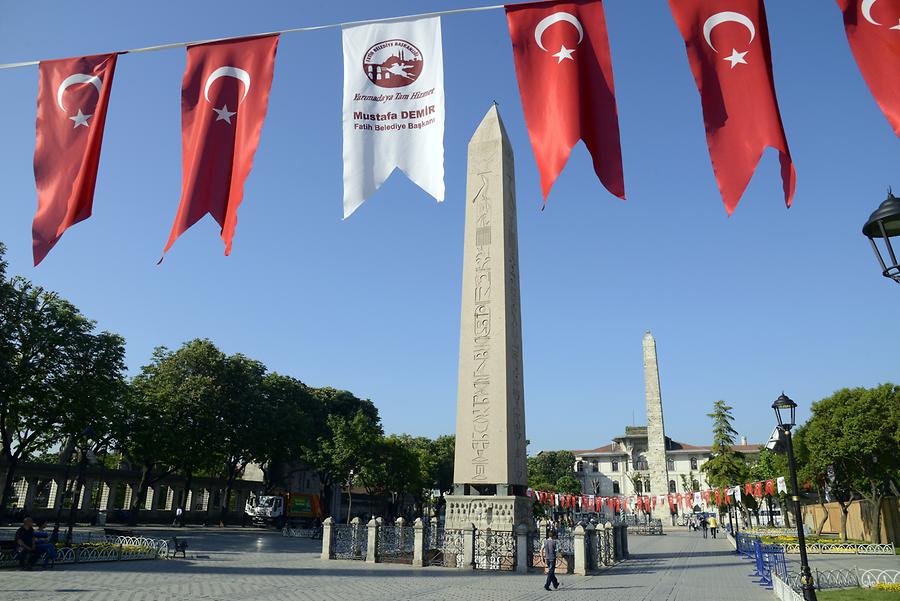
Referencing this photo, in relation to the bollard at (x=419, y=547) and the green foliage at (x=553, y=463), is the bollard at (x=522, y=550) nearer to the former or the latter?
the bollard at (x=419, y=547)

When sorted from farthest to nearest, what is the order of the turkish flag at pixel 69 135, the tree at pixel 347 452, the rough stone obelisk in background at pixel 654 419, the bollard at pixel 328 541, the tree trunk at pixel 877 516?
the rough stone obelisk in background at pixel 654 419
the tree at pixel 347 452
the tree trunk at pixel 877 516
the bollard at pixel 328 541
the turkish flag at pixel 69 135

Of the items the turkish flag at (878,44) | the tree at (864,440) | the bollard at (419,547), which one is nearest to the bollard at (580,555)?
the bollard at (419,547)

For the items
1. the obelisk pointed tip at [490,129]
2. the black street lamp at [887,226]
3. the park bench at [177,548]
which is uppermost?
the obelisk pointed tip at [490,129]

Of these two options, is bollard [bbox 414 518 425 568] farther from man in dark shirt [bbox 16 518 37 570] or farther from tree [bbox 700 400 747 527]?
tree [bbox 700 400 747 527]

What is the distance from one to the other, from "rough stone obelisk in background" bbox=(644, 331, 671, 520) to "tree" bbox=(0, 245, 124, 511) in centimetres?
4639

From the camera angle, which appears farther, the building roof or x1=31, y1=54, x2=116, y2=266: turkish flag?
the building roof

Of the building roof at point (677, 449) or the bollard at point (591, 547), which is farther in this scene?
the building roof at point (677, 449)

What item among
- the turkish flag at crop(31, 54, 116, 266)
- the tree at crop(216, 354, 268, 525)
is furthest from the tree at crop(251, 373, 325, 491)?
the turkish flag at crop(31, 54, 116, 266)

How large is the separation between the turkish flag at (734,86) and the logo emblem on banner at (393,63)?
3.12 metres

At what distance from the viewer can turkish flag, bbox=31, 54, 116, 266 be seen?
343 inches

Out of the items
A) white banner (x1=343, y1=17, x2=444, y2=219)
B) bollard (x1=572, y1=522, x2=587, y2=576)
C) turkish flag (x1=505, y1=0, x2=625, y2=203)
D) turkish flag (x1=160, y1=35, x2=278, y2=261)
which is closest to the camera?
turkish flag (x1=505, y1=0, x2=625, y2=203)

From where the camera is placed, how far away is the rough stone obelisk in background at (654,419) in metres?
61.1

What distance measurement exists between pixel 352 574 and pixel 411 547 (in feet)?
17.7

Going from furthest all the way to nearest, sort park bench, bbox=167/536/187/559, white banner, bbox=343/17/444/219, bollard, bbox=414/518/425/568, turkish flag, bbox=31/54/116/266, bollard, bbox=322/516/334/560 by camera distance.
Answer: bollard, bbox=322/516/334/560
park bench, bbox=167/536/187/559
bollard, bbox=414/518/425/568
turkish flag, bbox=31/54/116/266
white banner, bbox=343/17/444/219
